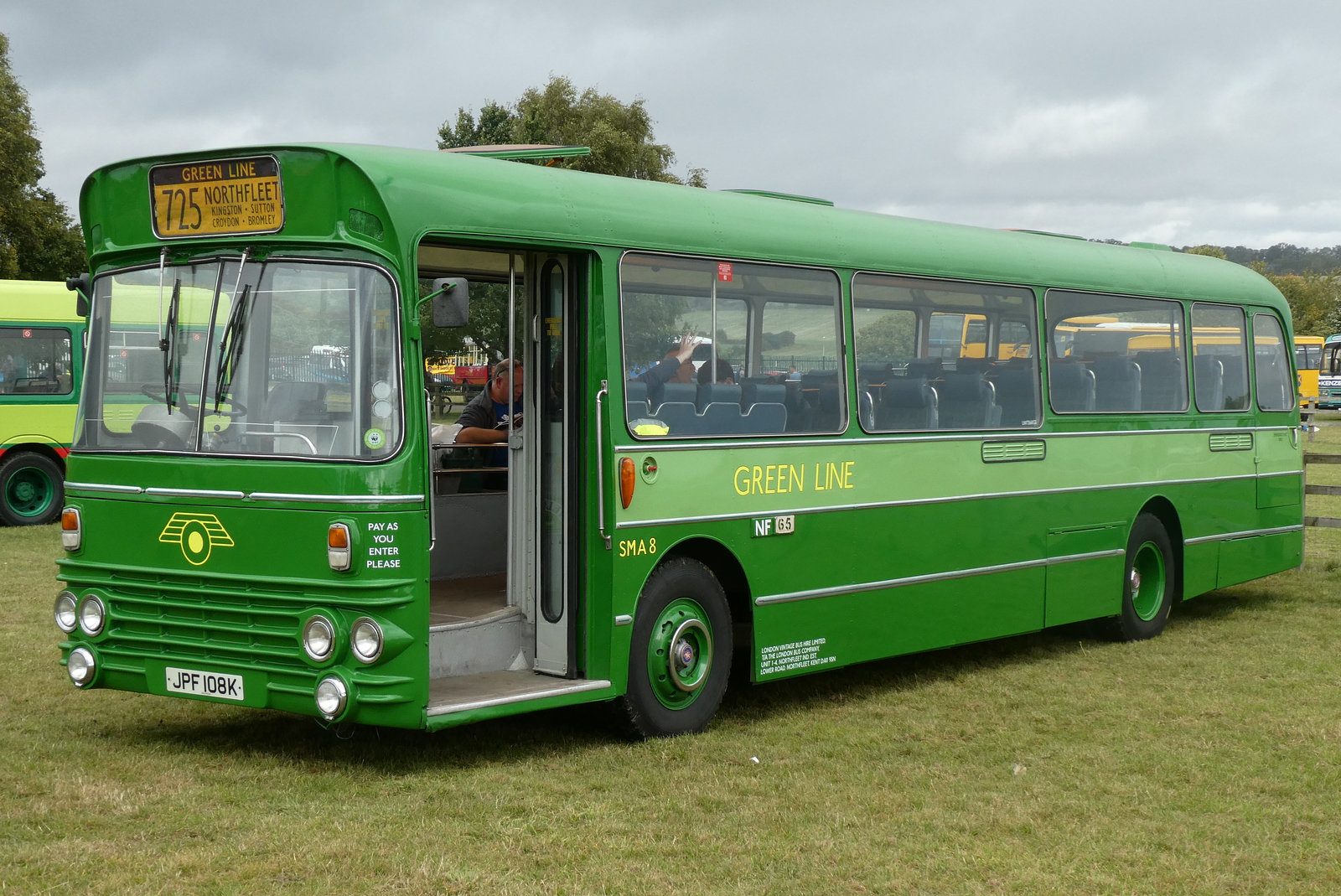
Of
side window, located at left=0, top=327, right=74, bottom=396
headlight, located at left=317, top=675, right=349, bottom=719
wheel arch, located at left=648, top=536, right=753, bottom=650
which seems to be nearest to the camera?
headlight, located at left=317, top=675, right=349, bottom=719

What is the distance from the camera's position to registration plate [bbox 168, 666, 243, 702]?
7.22 meters

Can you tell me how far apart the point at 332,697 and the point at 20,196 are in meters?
37.6

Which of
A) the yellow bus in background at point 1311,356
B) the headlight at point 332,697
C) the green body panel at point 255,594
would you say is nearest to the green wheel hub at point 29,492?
the green body panel at point 255,594

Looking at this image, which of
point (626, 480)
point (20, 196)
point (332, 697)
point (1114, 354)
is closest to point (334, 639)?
point (332, 697)

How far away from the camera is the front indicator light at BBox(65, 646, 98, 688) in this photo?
7.63m

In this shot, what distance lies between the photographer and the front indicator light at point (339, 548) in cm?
696

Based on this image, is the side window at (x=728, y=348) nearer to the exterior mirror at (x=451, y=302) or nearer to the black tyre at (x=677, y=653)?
the black tyre at (x=677, y=653)

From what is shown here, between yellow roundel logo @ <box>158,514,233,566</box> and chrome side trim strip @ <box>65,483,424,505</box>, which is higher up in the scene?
chrome side trim strip @ <box>65,483,424,505</box>

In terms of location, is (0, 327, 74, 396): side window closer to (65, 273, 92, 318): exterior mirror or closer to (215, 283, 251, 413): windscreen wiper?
(65, 273, 92, 318): exterior mirror

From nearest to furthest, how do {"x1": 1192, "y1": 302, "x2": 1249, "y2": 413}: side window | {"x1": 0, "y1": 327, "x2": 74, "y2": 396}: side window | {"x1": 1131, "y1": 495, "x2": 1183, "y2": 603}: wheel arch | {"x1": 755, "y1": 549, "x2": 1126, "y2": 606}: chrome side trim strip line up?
{"x1": 755, "y1": 549, "x2": 1126, "y2": 606}: chrome side trim strip
{"x1": 1131, "y1": 495, "x2": 1183, "y2": 603}: wheel arch
{"x1": 1192, "y1": 302, "x2": 1249, "y2": 413}: side window
{"x1": 0, "y1": 327, "x2": 74, "y2": 396}: side window

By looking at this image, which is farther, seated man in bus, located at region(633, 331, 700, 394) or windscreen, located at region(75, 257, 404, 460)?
seated man in bus, located at region(633, 331, 700, 394)

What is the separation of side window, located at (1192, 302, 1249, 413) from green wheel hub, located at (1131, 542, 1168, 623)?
139cm

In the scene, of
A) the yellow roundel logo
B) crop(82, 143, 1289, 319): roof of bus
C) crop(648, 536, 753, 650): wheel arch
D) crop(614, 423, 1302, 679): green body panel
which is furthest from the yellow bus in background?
the yellow roundel logo

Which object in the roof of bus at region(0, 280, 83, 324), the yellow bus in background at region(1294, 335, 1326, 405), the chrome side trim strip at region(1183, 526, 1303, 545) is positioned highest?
the yellow bus in background at region(1294, 335, 1326, 405)
